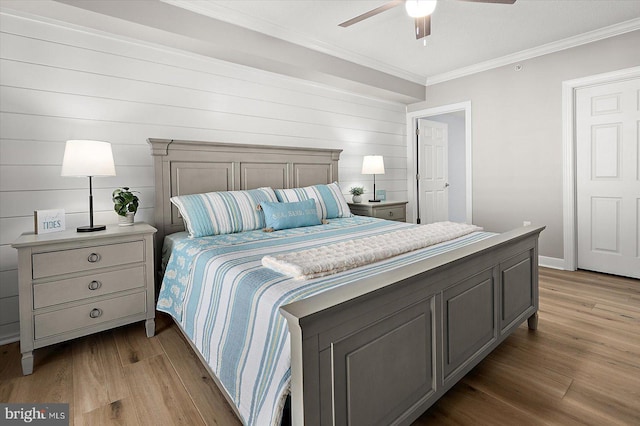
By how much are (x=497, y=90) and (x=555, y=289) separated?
2441mm

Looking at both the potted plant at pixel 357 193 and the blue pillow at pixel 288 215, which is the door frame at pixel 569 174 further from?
the blue pillow at pixel 288 215

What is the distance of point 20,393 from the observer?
1.76 metres

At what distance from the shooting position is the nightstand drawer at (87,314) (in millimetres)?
2018

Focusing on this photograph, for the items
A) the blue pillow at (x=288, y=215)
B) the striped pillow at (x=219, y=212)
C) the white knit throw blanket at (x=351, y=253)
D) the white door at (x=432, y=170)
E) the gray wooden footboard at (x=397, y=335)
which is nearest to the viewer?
the gray wooden footboard at (x=397, y=335)

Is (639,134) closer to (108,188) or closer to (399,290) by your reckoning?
(399,290)

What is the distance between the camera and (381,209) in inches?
164

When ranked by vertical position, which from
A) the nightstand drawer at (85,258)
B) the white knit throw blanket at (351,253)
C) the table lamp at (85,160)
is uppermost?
the table lamp at (85,160)

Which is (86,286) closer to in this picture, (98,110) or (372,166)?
(98,110)

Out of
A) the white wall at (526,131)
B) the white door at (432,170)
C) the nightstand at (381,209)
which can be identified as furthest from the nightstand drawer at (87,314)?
the white door at (432,170)

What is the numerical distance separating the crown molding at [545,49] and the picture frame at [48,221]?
4561 mm

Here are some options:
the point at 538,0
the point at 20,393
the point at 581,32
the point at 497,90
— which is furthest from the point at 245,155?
the point at 581,32

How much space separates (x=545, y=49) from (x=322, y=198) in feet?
9.80

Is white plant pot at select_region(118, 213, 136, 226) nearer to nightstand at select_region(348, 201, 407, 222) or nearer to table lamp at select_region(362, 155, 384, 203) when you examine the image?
nightstand at select_region(348, 201, 407, 222)

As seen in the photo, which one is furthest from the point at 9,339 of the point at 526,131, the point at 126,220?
the point at 526,131
